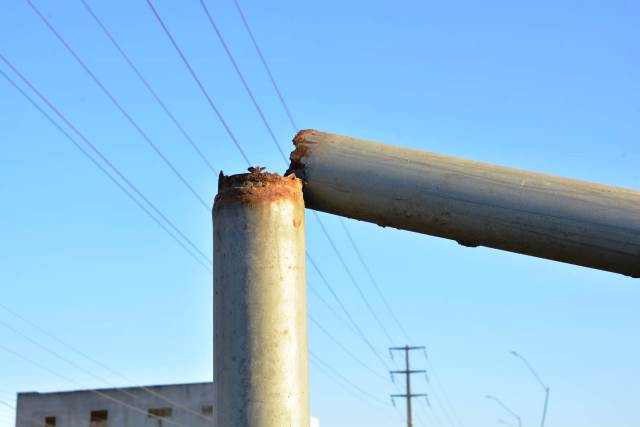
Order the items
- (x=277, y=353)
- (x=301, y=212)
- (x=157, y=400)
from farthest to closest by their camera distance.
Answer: (x=157, y=400) < (x=301, y=212) < (x=277, y=353)

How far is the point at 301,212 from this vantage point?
83.0 inches

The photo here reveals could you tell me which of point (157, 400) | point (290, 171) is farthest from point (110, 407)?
point (290, 171)

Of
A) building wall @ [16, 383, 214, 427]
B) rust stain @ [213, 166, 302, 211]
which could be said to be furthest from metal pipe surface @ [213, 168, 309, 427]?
building wall @ [16, 383, 214, 427]

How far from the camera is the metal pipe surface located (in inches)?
77.1

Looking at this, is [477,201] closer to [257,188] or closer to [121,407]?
[257,188]

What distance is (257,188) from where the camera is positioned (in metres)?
2.09

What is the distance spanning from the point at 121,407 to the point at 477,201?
50737mm

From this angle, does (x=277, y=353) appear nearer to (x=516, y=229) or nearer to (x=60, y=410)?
(x=516, y=229)

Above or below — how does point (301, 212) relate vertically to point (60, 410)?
below

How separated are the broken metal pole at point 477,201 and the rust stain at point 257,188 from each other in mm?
73

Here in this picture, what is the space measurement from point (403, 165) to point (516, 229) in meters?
0.26

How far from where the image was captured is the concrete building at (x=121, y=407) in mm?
49906

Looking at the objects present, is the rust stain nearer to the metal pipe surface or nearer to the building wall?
the metal pipe surface

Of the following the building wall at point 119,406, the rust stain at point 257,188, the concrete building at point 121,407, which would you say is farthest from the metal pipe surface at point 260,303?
the building wall at point 119,406
